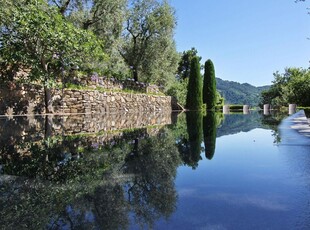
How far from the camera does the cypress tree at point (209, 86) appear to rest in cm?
2968

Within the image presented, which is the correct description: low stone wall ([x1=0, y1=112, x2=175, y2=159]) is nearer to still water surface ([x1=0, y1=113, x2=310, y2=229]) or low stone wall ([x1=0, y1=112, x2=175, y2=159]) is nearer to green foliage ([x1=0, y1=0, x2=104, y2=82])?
still water surface ([x1=0, y1=113, x2=310, y2=229])

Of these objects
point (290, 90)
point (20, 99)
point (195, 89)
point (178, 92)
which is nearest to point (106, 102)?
point (20, 99)

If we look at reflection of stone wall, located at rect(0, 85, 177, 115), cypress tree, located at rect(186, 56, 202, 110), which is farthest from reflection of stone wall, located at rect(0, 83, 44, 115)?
cypress tree, located at rect(186, 56, 202, 110)

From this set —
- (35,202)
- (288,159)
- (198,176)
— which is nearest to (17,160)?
(35,202)

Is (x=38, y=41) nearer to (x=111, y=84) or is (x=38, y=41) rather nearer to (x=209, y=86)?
(x=111, y=84)

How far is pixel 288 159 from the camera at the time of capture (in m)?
3.76

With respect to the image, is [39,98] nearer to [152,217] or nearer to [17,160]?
[17,160]

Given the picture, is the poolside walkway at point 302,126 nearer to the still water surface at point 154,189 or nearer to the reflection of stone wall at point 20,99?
the still water surface at point 154,189

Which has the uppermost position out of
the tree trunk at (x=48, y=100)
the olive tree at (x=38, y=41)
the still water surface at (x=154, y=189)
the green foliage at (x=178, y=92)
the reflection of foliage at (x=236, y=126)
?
the olive tree at (x=38, y=41)

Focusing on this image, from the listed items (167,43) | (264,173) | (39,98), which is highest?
(167,43)

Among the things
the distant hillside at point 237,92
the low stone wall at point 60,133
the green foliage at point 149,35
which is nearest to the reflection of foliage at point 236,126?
the low stone wall at point 60,133

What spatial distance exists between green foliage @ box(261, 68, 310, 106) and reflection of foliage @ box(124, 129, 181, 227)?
32.7 metres

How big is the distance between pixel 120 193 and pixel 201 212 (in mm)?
708

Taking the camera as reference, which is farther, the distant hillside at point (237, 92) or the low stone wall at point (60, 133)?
the distant hillside at point (237, 92)
